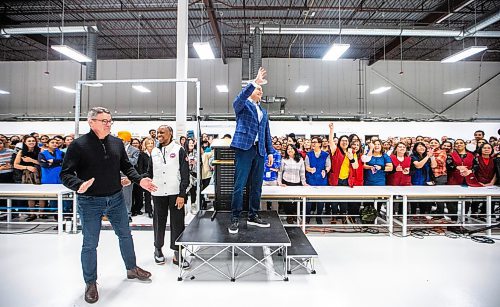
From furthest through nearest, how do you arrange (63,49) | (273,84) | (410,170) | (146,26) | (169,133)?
(273,84) < (146,26) < (63,49) < (410,170) < (169,133)

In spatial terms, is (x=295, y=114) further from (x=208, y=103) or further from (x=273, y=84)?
(x=208, y=103)

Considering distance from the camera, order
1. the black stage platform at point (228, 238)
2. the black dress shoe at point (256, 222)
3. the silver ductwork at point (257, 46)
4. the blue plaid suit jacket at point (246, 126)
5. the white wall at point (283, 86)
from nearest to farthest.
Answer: the black stage platform at point (228, 238)
the blue plaid suit jacket at point (246, 126)
the black dress shoe at point (256, 222)
the silver ductwork at point (257, 46)
the white wall at point (283, 86)

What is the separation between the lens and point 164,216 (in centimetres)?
317

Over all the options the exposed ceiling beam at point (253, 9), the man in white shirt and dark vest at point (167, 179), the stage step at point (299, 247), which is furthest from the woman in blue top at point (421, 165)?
the exposed ceiling beam at point (253, 9)

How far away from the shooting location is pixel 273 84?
41.2ft

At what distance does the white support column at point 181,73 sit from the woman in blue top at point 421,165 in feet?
13.8

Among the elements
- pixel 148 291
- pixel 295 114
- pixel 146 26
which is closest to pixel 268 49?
pixel 295 114

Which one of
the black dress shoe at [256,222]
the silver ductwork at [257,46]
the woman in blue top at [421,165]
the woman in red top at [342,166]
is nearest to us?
the black dress shoe at [256,222]

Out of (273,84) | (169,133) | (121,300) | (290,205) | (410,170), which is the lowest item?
(121,300)

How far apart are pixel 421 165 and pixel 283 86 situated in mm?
8464

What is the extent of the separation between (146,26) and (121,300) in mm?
9367

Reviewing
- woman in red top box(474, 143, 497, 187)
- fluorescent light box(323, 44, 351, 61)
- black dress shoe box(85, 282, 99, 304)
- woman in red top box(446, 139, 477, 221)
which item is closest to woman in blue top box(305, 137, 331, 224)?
fluorescent light box(323, 44, 351, 61)

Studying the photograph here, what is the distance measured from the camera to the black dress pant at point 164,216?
3.13 meters

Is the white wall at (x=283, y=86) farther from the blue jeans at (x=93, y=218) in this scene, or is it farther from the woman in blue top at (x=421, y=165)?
the blue jeans at (x=93, y=218)
